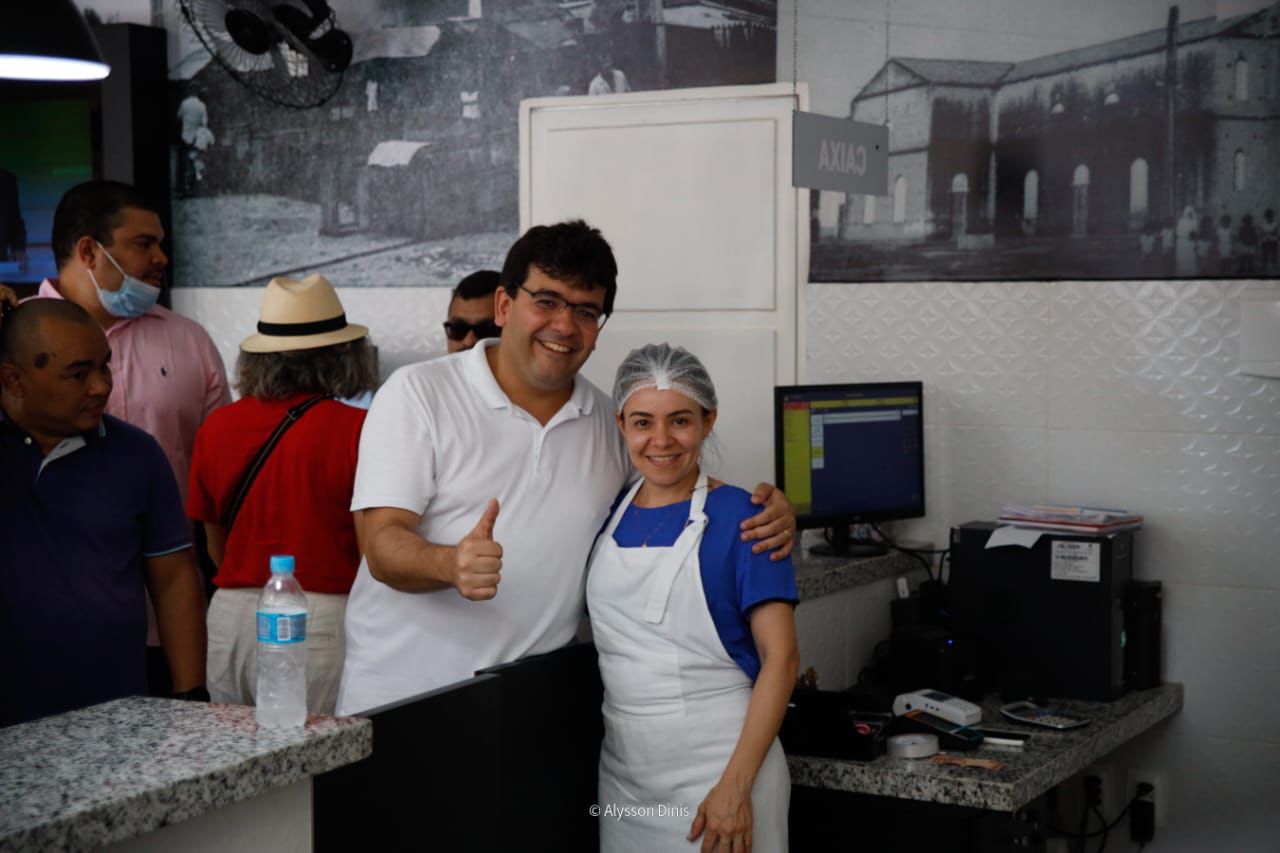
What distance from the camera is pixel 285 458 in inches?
131

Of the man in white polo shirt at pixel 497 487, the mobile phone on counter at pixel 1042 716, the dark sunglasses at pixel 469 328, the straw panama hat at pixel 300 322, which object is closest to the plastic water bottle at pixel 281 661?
the man in white polo shirt at pixel 497 487

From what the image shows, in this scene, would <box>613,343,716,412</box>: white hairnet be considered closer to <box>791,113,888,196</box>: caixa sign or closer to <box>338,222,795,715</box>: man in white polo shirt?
<box>338,222,795,715</box>: man in white polo shirt

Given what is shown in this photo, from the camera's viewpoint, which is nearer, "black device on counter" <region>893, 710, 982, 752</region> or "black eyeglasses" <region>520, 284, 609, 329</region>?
"black eyeglasses" <region>520, 284, 609, 329</region>

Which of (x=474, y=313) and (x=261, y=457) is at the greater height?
(x=474, y=313)

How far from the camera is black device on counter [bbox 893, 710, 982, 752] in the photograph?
10.3 ft

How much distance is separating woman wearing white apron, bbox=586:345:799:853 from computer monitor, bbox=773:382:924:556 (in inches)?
52.2

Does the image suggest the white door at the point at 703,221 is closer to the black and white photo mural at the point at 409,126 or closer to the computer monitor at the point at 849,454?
the black and white photo mural at the point at 409,126

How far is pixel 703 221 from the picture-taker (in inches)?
186

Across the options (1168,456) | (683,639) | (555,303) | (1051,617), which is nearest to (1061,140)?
(1168,456)

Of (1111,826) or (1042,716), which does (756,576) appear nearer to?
(1042,716)

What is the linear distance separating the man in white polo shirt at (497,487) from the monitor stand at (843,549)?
1.54 meters

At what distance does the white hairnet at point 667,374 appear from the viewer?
8.64 ft

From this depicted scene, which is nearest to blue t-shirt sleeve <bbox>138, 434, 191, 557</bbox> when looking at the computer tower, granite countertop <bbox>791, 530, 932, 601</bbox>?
granite countertop <bbox>791, 530, 932, 601</bbox>

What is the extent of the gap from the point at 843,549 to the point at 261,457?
171 cm
